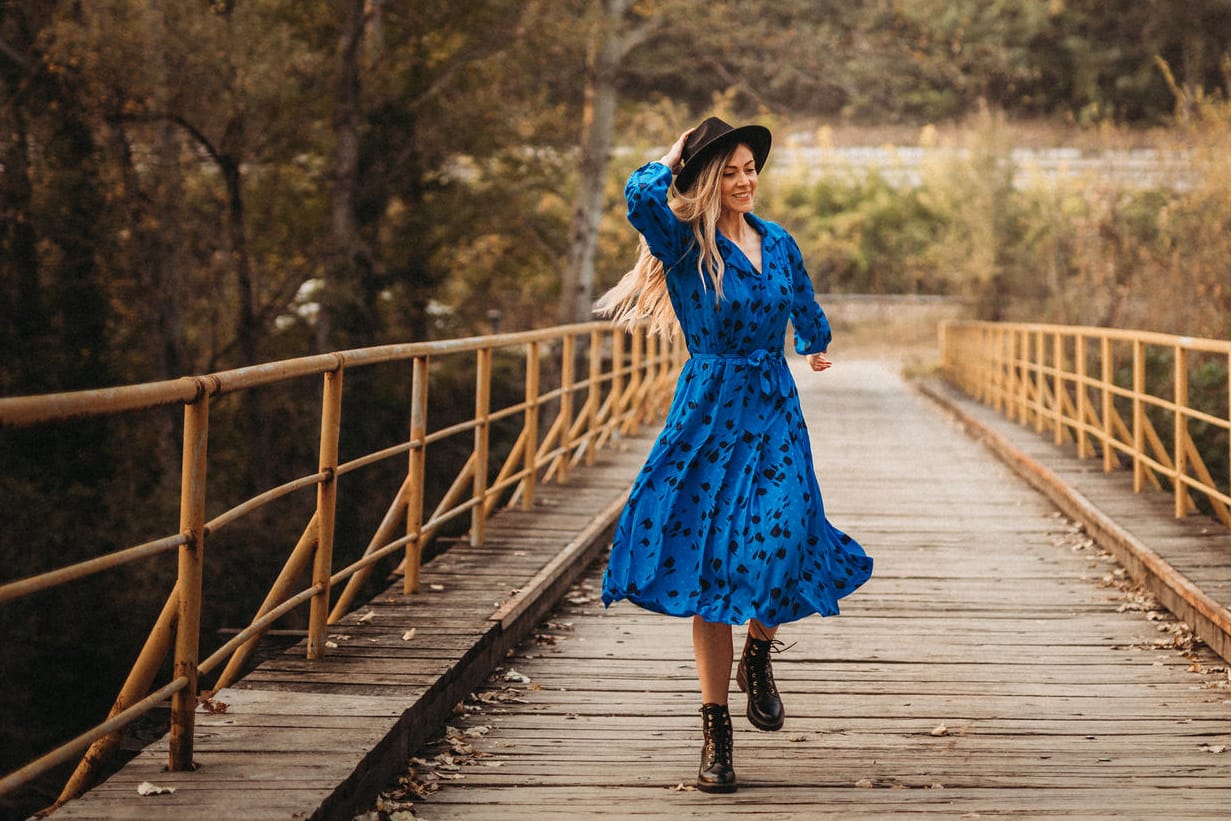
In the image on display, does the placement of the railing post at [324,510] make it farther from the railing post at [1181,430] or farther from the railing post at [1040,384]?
the railing post at [1040,384]

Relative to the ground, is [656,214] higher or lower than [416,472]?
higher

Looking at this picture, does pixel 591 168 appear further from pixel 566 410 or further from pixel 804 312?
pixel 804 312

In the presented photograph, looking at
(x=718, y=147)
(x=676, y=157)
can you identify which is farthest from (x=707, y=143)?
(x=676, y=157)

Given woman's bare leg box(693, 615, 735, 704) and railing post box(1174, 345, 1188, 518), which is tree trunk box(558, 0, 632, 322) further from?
woman's bare leg box(693, 615, 735, 704)

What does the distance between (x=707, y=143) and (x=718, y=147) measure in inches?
2.4

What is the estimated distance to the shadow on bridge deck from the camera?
429 cm

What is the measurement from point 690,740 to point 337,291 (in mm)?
15437

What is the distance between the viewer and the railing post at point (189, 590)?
3.90 metres

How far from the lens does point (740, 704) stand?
555cm

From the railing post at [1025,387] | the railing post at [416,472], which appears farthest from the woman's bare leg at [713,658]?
the railing post at [1025,387]

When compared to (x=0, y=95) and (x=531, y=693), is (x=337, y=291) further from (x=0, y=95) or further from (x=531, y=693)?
(x=531, y=693)

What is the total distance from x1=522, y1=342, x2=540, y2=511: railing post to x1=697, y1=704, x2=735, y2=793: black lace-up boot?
14.4ft

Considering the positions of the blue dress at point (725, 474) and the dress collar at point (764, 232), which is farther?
the dress collar at point (764, 232)

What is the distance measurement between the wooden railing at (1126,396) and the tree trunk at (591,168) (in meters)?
5.80
